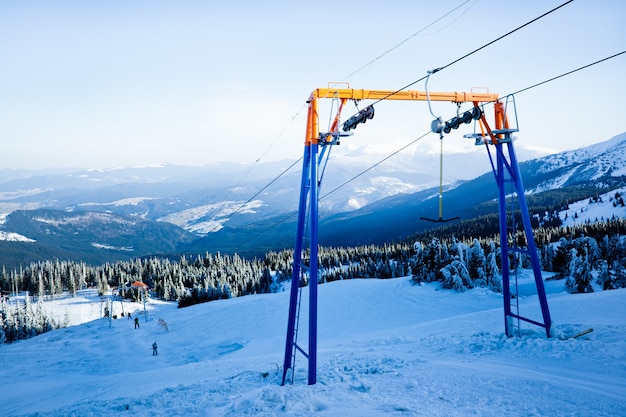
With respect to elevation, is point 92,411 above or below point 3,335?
above

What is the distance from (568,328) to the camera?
50.8ft

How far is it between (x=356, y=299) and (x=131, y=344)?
2361 centimetres

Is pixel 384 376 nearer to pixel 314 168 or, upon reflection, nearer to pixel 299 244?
pixel 299 244

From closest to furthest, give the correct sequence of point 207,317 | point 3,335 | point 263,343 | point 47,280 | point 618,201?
1. point 263,343
2. point 207,317
3. point 3,335
4. point 47,280
5. point 618,201

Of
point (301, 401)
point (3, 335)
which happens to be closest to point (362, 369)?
point (301, 401)

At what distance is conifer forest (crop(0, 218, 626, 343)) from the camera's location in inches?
1754

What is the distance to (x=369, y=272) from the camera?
88.1m

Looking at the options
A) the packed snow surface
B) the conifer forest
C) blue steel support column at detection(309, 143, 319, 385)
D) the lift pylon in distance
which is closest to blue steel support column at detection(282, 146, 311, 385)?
the lift pylon in distance

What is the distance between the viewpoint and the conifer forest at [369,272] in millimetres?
44562

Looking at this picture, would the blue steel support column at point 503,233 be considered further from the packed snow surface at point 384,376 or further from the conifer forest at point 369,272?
the packed snow surface at point 384,376

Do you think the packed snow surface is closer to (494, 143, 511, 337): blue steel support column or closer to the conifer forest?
(494, 143, 511, 337): blue steel support column

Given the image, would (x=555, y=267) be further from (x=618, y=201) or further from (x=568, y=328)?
(x=618, y=201)

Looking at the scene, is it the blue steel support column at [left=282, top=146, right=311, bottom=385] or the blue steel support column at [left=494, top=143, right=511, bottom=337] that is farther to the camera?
the blue steel support column at [left=494, top=143, right=511, bottom=337]

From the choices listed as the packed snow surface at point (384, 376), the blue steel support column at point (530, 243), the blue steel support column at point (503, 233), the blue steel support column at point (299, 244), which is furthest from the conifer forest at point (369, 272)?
the blue steel support column at point (299, 244)
